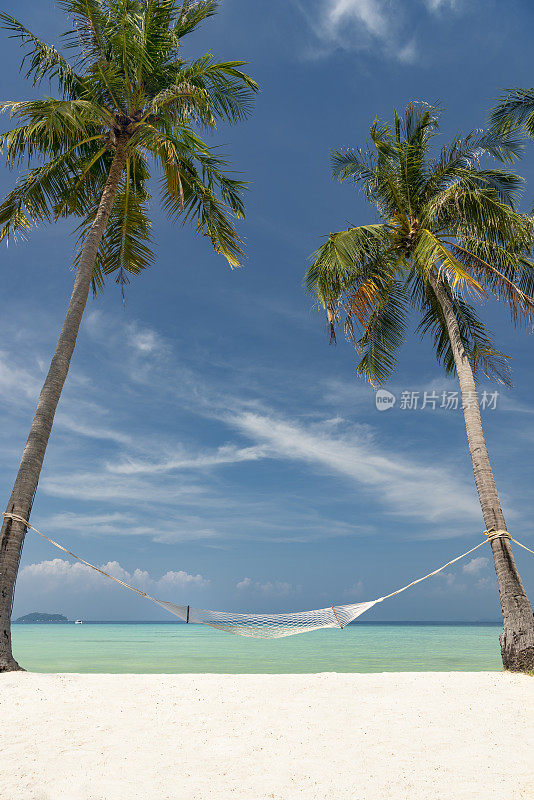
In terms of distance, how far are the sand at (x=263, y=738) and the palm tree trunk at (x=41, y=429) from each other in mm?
813

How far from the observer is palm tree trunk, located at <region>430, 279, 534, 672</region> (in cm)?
486

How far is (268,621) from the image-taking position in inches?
200

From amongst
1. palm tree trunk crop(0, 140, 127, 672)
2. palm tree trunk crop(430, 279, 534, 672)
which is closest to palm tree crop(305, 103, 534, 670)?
palm tree trunk crop(430, 279, 534, 672)

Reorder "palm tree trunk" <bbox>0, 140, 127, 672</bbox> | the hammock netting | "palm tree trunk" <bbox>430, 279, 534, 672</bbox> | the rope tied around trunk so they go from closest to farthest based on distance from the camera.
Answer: "palm tree trunk" <bbox>0, 140, 127, 672</bbox> < the hammock netting < "palm tree trunk" <bbox>430, 279, 534, 672</bbox> < the rope tied around trunk

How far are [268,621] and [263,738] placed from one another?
2155 millimetres

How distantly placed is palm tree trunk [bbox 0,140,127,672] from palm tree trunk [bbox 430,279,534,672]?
Answer: 4644mm

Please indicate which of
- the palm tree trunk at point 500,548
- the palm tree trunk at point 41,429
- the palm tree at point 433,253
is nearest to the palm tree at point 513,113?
the palm tree at point 433,253

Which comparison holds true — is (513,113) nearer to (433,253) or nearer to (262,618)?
(433,253)

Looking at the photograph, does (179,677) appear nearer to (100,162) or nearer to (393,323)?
(393,323)

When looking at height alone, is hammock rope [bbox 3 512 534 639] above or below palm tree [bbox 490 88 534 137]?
below

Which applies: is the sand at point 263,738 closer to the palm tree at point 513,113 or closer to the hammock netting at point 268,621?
the hammock netting at point 268,621

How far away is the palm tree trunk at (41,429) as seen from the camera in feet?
14.7

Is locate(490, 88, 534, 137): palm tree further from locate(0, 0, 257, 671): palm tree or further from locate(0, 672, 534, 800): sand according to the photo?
locate(0, 672, 534, 800): sand

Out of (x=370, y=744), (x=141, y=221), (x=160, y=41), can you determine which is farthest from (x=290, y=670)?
(x=160, y=41)
